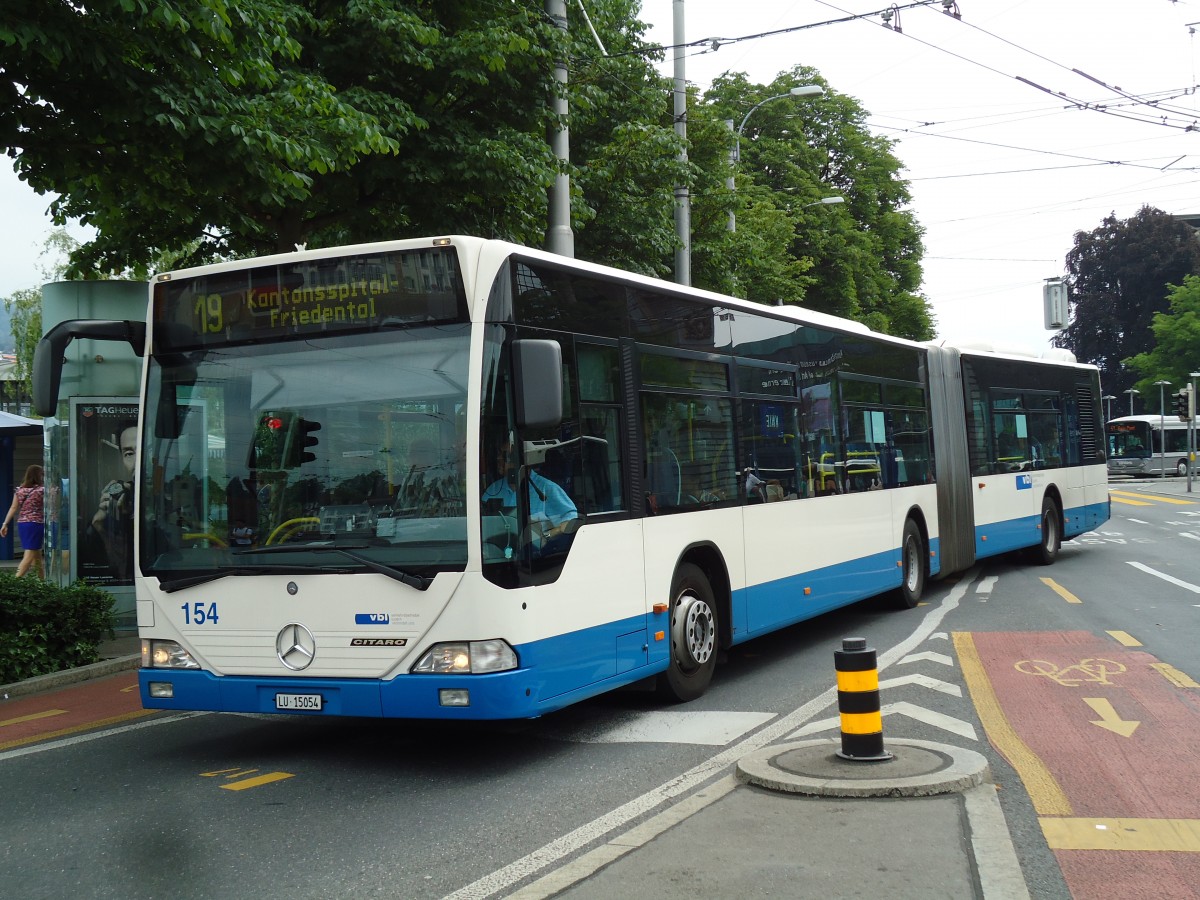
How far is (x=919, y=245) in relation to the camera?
5572cm

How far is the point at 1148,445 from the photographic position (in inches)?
2557

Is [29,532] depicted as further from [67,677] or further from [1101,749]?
[1101,749]

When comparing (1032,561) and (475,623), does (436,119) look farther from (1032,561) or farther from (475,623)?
(1032,561)

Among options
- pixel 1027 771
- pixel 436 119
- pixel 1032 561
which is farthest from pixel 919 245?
pixel 1027 771

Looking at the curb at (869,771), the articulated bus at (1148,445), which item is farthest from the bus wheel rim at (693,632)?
the articulated bus at (1148,445)

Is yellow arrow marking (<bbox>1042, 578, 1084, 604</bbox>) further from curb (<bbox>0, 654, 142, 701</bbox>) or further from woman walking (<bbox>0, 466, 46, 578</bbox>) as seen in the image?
woman walking (<bbox>0, 466, 46, 578</bbox>)

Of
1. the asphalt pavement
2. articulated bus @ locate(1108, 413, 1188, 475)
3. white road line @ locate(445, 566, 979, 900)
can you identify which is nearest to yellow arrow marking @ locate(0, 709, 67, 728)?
white road line @ locate(445, 566, 979, 900)

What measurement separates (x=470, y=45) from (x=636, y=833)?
1039 centimetres

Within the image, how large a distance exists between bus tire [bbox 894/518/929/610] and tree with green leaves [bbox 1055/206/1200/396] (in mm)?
63112

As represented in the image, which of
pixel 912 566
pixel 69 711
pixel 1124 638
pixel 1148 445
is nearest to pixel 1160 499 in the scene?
pixel 1148 445

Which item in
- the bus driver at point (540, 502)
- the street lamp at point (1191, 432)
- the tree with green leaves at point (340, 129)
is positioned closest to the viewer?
the bus driver at point (540, 502)

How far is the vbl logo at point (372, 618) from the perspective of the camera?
6969 mm

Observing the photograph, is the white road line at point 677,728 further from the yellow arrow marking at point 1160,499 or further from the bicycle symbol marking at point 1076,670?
the yellow arrow marking at point 1160,499

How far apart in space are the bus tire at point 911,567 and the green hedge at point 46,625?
26.8 feet
